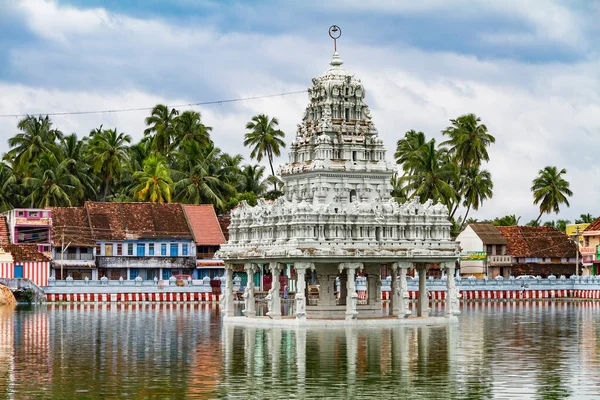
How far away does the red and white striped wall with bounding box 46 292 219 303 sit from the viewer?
85.1 metres

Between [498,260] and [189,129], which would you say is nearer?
[498,260]

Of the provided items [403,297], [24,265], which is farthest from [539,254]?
[403,297]

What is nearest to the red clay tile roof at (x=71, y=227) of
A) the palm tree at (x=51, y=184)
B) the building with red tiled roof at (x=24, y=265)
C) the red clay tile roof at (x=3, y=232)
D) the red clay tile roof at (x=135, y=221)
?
the red clay tile roof at (x=135, y=221)

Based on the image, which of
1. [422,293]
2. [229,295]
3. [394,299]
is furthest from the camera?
[229,295]

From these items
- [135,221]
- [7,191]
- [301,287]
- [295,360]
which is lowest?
[295,360]

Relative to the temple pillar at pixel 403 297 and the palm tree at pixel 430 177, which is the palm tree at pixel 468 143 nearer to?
the palm tree at pixel 430 177

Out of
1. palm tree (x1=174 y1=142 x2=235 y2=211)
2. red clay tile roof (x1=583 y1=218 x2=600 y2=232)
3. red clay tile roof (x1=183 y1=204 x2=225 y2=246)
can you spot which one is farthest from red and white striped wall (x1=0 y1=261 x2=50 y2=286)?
red clay tile roof (x1=583 y1=218 x2=600 y2=232)

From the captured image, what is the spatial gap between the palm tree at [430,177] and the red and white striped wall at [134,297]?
28746 millimetres

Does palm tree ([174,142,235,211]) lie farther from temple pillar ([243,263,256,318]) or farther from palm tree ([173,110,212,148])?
temple pillar ([243,263,256,318])

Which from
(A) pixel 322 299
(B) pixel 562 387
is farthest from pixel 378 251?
(B) pixel 562 387

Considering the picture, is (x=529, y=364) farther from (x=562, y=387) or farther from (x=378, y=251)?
(x=378, y=251)

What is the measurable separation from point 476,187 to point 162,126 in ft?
98.5

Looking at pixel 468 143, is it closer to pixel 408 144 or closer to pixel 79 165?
pixel 408 144

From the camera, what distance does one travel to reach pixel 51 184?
108688mm
